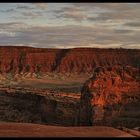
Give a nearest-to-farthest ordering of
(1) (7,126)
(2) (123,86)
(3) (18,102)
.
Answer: (1) (7,126), (2) (123,86), (3) (18,102)

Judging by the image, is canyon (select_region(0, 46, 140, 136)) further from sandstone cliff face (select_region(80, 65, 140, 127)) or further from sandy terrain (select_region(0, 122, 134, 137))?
sandy terrain (select_region(0, 122, 134, 137))

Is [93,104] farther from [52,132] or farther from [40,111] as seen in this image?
[52,132]

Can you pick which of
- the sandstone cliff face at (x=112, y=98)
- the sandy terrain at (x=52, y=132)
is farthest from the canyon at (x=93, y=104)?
the sandy terrain at (x=52, y=132)

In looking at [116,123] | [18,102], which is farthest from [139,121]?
[18,102]

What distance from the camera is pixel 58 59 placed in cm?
10625

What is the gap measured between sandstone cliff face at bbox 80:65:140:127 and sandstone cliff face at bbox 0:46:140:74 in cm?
8070

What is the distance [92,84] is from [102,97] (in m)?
0.80

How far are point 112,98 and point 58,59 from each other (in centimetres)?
8676

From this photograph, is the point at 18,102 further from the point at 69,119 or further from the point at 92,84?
the point at 92,84

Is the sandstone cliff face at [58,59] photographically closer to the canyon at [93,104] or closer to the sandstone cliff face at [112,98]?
the canyon at [93,104]

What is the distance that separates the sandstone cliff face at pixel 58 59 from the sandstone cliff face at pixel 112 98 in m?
80.7

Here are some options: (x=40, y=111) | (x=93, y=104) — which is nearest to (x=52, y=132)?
(x=93, y=104)

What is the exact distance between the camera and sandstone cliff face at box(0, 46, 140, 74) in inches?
4043

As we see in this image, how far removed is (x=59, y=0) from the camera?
5.84m
